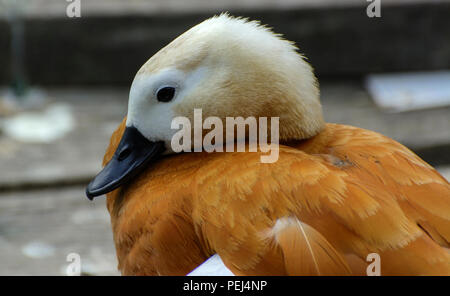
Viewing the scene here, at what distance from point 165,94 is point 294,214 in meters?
0.31

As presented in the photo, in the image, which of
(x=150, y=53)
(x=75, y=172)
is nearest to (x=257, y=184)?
(x=75, y=172)

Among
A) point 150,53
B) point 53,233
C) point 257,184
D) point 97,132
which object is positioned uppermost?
point 150,53

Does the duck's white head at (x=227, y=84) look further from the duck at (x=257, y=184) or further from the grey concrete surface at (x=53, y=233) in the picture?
the grey concrete surface at (x=53, y=233)

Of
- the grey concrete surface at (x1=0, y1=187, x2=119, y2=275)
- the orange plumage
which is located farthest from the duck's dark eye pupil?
the grey concrete surface at (x1=0, y1=187, x2=119, y2=275)

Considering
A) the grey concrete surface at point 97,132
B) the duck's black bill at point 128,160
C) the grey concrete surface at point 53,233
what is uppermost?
the duck's black bill at point 128,160

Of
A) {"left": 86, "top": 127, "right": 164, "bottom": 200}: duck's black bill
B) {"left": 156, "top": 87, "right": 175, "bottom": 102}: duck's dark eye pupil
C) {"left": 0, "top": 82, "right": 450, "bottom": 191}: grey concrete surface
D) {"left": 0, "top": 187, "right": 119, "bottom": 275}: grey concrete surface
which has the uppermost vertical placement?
{"left": 156, "top": 87, "right": 175, "bottom": 102}: duck's dark eye pupil

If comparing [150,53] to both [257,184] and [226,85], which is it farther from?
[257,184]

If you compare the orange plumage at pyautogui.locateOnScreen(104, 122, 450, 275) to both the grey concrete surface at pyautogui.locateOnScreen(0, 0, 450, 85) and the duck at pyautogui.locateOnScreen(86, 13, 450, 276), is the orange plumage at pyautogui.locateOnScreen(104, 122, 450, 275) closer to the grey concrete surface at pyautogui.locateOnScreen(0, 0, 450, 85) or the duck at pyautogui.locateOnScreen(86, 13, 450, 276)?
the duck at pyautogui.locateOnScreen(86, 13, 450, 276)

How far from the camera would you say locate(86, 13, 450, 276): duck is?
37.4 inches

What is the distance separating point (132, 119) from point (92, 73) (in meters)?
1.23

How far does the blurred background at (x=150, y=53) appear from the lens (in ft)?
6.82

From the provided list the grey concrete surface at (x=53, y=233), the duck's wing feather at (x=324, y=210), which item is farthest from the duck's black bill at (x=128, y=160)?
the grey concrete surface at (x=53, y=233)

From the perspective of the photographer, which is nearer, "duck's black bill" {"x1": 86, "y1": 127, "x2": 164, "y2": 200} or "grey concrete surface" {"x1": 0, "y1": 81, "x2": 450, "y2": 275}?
"duck's black bill" {"x1": 86, "y1": 127, "x2": 164, "y2": 200}

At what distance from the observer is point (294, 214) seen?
976mm
